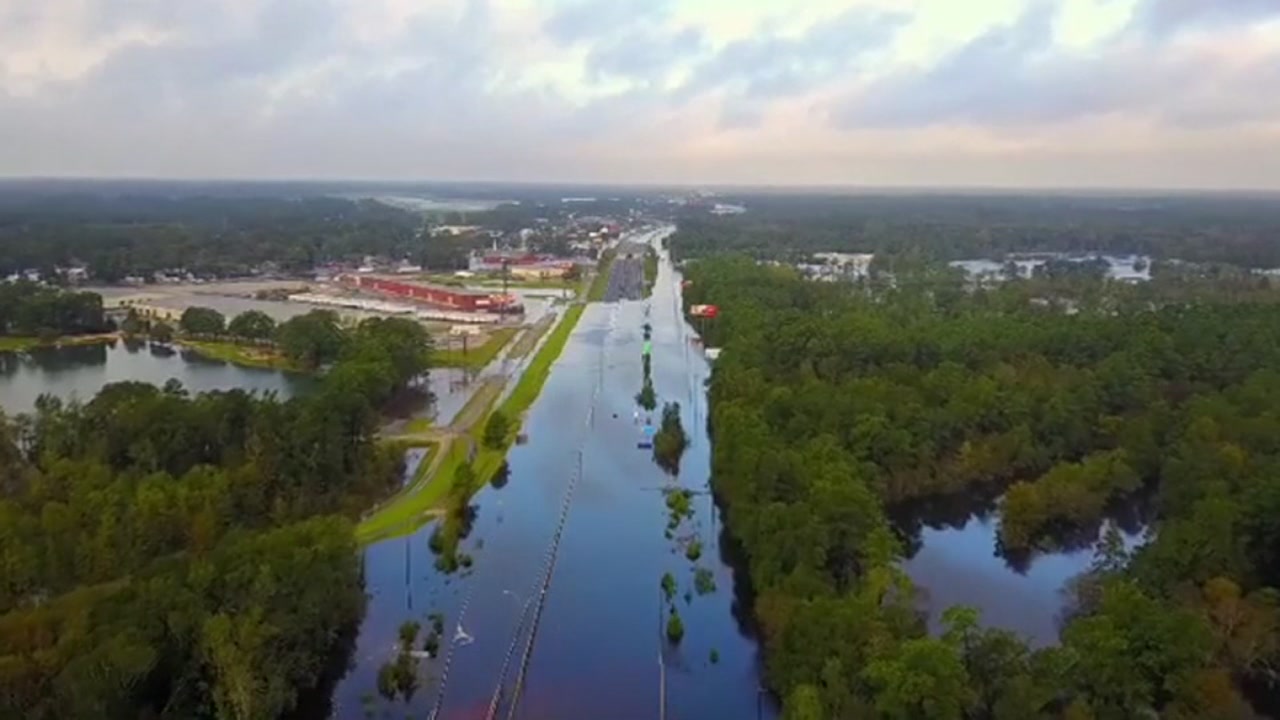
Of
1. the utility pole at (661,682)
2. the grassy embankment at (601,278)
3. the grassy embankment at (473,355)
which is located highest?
the grassy embankment at (601,278)

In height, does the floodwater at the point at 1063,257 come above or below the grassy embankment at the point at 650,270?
above

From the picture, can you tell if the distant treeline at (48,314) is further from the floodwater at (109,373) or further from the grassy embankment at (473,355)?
the grassy embankment at (473,355)

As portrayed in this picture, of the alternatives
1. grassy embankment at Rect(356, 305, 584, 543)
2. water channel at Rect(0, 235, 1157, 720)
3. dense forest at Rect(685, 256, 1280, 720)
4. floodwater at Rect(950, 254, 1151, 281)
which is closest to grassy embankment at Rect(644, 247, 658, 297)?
floodwater at Rect(950, 254, 1151, 281)

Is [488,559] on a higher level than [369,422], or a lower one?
lower

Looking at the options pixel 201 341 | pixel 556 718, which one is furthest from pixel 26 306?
pixel 556 718

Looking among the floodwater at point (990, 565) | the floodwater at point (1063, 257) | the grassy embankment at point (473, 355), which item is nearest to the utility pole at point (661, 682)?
the floodwater at point (990, 565)

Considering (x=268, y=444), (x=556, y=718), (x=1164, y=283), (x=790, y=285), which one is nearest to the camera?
(x=556, y=718)

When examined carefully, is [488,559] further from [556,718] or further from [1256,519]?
[1256,519]
